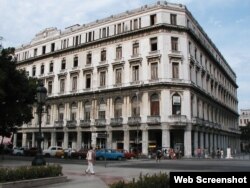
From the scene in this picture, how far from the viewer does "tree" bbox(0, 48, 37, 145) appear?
3334 cm

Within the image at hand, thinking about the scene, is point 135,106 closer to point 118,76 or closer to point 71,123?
point 118,76

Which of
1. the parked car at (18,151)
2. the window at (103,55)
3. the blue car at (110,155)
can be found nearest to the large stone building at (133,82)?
the window at (103,55)

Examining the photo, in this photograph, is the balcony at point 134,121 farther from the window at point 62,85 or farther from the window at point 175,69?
the window at point 62,85

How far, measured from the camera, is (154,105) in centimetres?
5462

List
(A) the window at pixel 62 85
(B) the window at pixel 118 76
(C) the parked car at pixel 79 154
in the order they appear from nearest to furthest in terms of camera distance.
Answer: (C) the parked car at pixel 79 154, (B) the window at pixel 118 76, (A) the window at pixel 62 85

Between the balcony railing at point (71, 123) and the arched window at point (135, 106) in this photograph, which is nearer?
the arched window at point (135, 106)

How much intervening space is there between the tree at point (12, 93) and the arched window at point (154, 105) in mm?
22249

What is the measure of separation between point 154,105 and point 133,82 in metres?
4.97

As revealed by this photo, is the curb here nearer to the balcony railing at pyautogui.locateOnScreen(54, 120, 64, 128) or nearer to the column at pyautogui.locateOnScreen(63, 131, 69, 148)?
the column at pyautogui.locateOnScreen(63, 131, 69, 148)

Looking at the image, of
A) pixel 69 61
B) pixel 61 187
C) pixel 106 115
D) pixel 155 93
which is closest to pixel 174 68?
pixel 155 93

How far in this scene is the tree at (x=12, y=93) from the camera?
3334 centimetres

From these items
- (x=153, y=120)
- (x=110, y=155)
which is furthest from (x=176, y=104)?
(x=110, y=155)

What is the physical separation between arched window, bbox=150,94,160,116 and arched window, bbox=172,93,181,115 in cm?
230

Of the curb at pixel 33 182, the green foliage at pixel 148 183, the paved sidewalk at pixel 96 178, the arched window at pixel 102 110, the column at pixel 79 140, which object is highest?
the arched window at pixel 102 110
